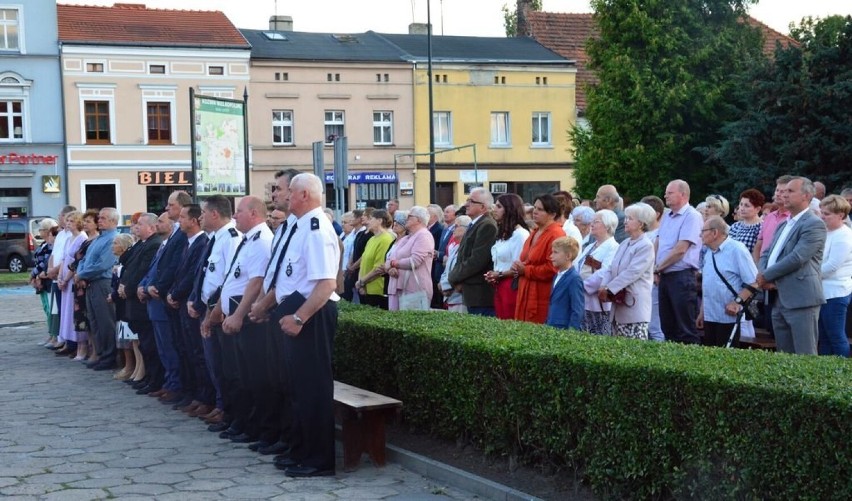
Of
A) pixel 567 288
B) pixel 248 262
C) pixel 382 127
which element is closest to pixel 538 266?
pixel 567 288

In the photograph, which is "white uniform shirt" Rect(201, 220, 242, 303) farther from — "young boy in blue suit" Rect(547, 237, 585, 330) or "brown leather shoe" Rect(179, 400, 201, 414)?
"young boy in blue suit" Rect(547, 237, 585, 330)

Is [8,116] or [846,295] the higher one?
[8,116]

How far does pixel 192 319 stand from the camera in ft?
33.9

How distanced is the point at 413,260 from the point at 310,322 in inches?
187

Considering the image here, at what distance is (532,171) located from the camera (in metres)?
48.4

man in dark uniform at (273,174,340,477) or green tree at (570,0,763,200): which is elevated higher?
green tree at (570,0,763,200)

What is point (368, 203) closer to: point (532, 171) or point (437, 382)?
point (532, 171)

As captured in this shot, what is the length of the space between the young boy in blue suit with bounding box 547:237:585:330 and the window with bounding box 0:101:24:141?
121 ft

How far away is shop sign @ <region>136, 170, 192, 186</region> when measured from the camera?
141 ft

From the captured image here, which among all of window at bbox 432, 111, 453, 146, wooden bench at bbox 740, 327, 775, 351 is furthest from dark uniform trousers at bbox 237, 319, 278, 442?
window at bbox 432, 111, 453, 146

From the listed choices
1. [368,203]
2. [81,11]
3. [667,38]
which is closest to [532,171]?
[368,203]

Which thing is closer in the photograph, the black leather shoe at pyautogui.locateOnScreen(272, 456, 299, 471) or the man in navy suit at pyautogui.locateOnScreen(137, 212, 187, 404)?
the black leather shoe at pyautogui.locateOnScreen(272, 456, 299, 471)

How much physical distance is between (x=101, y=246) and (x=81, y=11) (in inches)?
1305

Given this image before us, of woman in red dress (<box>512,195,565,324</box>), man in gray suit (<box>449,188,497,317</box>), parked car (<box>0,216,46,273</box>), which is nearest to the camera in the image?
woman in red dress (<box>512,195,565,324</box>)
